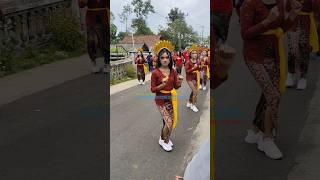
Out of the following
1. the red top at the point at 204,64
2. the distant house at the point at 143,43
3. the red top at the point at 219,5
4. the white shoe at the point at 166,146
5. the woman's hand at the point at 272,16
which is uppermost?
the red top at the point at 219,5

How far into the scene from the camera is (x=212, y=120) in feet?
6.82

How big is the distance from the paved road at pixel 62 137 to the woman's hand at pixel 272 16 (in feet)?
2.49

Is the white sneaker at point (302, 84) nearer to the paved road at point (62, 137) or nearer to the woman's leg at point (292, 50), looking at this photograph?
the woman's leg at point (292, 50)

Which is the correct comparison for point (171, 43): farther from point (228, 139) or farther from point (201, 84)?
point (228, 139)

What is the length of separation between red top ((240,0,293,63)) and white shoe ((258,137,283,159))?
40 centimetres

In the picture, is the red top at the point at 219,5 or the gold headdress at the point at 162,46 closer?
the red top at the point at 219,5

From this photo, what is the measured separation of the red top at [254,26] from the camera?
7.00 feet

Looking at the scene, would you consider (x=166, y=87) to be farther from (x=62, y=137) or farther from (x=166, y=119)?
(x=62, y=137)

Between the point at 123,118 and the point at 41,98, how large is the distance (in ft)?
10.3

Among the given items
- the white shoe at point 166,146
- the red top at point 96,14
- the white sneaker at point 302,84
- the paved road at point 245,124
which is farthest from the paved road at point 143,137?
the white sneaker at point 302,84

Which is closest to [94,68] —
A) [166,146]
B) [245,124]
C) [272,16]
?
[166,146]

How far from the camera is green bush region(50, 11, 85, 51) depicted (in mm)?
3340

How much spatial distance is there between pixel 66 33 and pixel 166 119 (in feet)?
5.66

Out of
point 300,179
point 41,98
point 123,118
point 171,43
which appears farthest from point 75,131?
point 41,98
